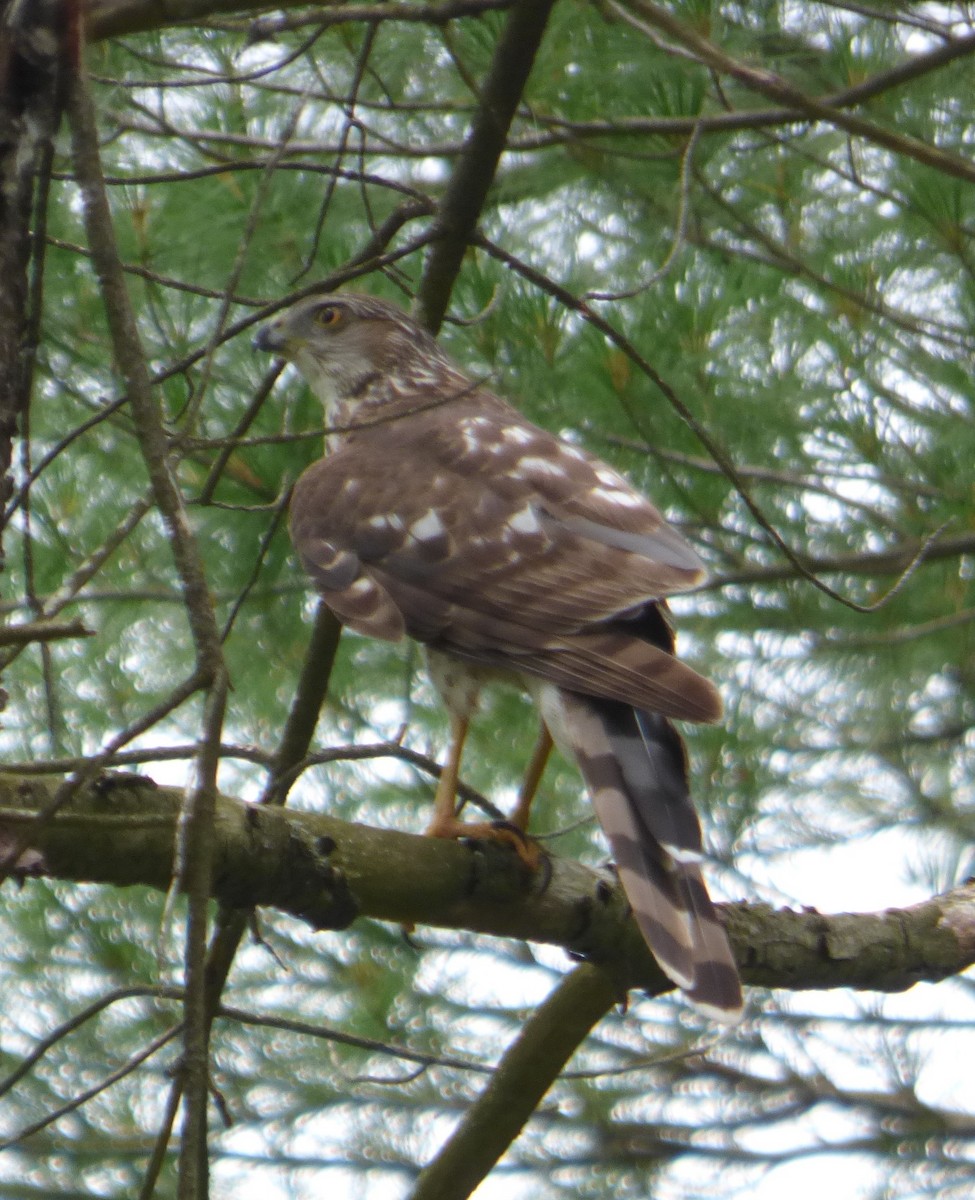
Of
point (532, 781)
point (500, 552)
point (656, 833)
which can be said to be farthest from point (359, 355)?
point (656, 833)

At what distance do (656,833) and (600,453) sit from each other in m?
1.86

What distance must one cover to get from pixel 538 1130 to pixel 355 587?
8.46 feet

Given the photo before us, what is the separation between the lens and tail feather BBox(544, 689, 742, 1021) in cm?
263

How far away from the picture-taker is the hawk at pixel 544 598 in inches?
109

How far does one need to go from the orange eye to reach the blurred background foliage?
0.15 meters

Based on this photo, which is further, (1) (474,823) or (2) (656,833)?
(1) (474,823)

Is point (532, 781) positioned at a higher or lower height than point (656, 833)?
higher

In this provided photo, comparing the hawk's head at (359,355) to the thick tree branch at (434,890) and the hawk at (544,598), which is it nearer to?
the hawk at (544,598)

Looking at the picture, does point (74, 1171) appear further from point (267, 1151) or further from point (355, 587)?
point (355, 587)

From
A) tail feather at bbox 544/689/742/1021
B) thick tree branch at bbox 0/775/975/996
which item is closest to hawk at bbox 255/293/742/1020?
tail feather at bbox 544/689/742/1021

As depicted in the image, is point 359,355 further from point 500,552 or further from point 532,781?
point 532,781

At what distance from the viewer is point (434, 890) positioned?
2580 mm

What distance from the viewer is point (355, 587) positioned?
3.46 m

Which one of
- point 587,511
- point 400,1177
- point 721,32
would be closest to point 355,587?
point 587,511
